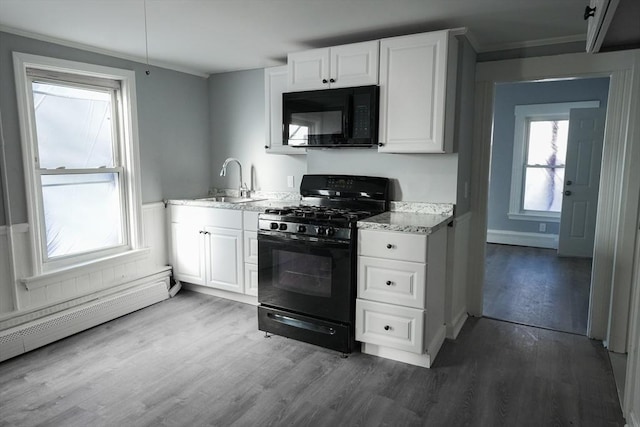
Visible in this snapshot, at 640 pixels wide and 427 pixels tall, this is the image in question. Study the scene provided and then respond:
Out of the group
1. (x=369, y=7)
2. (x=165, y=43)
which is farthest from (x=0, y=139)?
(x=369, y=7)

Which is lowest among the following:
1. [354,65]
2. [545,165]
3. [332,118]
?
[545,165]

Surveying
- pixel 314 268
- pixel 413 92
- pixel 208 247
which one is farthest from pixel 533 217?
pixel 208 247

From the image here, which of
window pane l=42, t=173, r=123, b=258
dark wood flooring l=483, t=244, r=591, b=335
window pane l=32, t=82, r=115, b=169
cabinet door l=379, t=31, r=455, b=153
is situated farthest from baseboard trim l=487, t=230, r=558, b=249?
window pane l=32, t=82, r=115, b=169

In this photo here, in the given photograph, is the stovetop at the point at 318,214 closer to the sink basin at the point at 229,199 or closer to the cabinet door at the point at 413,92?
the cabinet door at the point at 413,92

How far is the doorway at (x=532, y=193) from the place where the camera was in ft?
16.6

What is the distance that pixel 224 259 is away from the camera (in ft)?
12.5

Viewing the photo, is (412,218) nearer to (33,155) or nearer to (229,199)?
(229,199)

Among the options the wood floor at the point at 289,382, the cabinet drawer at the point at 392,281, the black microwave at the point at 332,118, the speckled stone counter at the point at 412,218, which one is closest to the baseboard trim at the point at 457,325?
the wood floor at the point at 289,382

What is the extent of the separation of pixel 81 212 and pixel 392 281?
8.54 feet

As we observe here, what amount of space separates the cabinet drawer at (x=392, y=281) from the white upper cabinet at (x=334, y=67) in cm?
130

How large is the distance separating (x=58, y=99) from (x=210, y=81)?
62.3 inches

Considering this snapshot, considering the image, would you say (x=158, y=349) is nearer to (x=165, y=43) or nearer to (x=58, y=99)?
(x=58, y=99)

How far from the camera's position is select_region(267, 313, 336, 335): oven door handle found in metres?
2.87

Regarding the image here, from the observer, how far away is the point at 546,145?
6.13 metres
